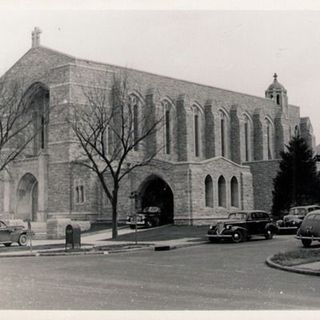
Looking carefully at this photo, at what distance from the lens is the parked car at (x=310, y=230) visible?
2317cm

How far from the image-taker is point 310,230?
76.6 ft

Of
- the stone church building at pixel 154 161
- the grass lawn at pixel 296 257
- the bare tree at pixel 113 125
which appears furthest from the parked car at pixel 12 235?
the grass lawn at pixel 296 257

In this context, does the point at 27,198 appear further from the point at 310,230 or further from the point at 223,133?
the point at 310,230

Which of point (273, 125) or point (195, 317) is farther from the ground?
point (273, 125)

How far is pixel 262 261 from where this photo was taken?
18.8 metres

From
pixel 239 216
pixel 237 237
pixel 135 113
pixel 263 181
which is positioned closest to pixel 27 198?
pixel 135 113

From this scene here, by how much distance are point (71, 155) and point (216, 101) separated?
18899 millimetres

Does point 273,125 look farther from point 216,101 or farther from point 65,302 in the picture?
point 65,302

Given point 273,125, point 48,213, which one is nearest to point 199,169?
point 48,213

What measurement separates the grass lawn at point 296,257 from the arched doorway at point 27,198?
106ft

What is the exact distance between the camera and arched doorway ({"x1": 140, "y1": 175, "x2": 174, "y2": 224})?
141ft

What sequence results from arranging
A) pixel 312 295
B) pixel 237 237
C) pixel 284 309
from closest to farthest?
1. pixel 284 309
2. pixel 312 295
3. pixel 237 237

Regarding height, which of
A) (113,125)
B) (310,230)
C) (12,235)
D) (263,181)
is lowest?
(12,235)

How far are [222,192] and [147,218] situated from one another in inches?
273
